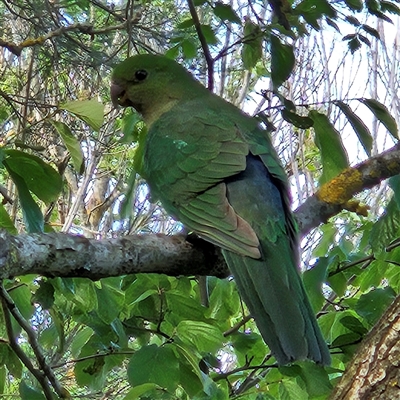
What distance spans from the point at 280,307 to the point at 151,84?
3.81 ft

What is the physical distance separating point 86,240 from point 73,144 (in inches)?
14.4

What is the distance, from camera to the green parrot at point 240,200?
1.42 meters

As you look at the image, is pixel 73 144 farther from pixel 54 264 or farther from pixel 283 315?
pixel 283 315

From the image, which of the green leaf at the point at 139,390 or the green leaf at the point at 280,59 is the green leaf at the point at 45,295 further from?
the green leaf at the point at 280,59

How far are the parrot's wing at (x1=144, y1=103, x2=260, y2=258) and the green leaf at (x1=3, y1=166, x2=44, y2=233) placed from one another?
0.40 m

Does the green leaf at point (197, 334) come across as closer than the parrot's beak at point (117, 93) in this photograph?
Yes

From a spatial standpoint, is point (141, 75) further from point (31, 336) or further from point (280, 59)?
point (31, 336)

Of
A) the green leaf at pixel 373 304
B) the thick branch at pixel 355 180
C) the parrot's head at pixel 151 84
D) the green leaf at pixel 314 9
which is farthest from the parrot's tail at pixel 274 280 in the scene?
the parrot's head at pixel 151 84

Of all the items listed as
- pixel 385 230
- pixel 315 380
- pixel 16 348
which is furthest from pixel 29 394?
pixel 385 230

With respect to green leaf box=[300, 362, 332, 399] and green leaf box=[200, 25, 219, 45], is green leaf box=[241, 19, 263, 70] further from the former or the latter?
green leaf box=[300, 362, 332, 399]

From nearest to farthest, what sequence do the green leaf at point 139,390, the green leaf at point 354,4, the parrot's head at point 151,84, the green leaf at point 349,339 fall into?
1. the green leaf at point 139,390
2. the green leaf at point 349,339
3. the green leaf at point 354,4
4. the parrot's head at point 151,84

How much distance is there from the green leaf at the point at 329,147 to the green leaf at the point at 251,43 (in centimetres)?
27

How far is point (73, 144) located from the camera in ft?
5.08

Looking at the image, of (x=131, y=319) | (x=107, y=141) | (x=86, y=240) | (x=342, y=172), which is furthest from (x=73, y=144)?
(x=107, y=141)
